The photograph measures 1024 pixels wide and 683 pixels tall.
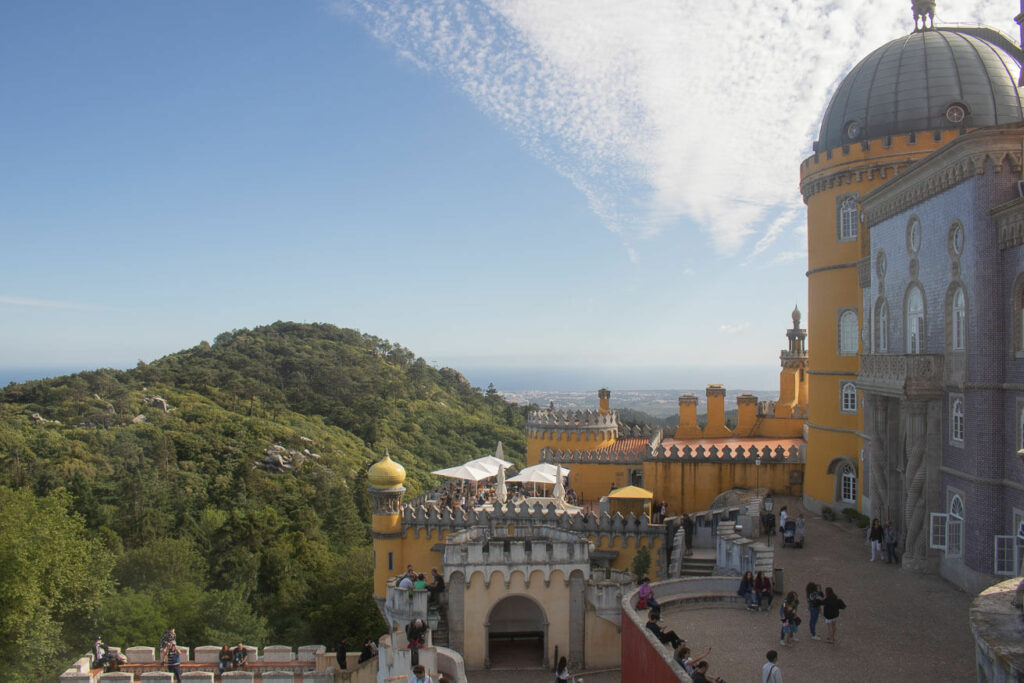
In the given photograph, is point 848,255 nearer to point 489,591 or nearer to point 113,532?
point 489,591

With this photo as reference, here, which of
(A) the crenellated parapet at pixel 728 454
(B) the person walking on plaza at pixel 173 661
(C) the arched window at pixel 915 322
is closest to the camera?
(C) the arched window at pixel 915 322

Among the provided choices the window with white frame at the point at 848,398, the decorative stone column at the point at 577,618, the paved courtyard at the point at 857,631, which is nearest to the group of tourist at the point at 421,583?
the decorative stone column at the point at 577,618

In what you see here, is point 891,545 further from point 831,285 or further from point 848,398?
point 831,285

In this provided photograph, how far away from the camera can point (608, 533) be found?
24.7 metres

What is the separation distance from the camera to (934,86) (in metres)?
21.6

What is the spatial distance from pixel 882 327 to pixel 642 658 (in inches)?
463

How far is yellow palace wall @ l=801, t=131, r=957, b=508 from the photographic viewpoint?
22375 millimetres

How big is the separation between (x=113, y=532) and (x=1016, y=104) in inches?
A: 1720

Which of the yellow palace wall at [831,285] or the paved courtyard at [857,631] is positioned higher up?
the yellow palace wall at [831,285]

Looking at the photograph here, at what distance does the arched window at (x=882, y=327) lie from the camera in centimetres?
2009

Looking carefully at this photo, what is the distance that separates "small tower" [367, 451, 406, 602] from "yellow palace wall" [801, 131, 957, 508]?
43.6 feet

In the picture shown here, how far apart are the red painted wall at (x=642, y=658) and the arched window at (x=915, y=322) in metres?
9.42

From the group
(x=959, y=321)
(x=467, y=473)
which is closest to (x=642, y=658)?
(x=959, y=321)

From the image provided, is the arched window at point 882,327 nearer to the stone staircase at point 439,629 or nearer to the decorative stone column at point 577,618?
the decorative stone column at point 577,618
